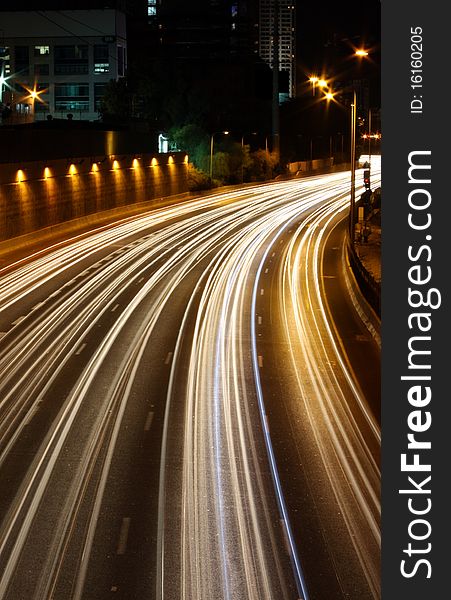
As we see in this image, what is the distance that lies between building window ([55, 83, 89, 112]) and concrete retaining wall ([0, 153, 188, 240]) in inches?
1527

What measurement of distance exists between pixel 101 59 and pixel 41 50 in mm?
6757

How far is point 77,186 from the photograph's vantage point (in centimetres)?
6025

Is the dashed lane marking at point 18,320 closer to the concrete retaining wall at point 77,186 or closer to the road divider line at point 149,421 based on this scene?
the road divider line at point 149,421

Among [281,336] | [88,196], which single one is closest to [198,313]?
[281,336]

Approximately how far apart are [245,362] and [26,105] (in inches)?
3499

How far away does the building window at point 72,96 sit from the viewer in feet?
390

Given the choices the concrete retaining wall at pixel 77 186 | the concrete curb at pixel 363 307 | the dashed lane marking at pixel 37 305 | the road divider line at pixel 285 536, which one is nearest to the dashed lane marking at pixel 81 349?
the dashed lane marking at pixel 37 305

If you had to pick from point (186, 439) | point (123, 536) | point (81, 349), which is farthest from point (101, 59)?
point (123, 536)

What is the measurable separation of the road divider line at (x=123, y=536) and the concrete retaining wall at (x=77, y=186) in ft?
112

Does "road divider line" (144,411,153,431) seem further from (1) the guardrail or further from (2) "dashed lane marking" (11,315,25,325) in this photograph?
(2) "dashed lane marking" (11,315,25,325)

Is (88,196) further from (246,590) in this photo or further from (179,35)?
(179,35)

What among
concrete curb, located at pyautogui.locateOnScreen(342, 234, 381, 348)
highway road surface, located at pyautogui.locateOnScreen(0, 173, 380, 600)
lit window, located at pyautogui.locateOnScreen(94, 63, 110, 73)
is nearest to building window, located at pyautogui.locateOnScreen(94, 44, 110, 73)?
lit window, located at pyautogui.locateOnScreen(94, 63, 110, 73)

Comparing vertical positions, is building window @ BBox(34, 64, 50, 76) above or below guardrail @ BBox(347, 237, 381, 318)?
above

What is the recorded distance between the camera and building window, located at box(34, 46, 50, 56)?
11729cm
